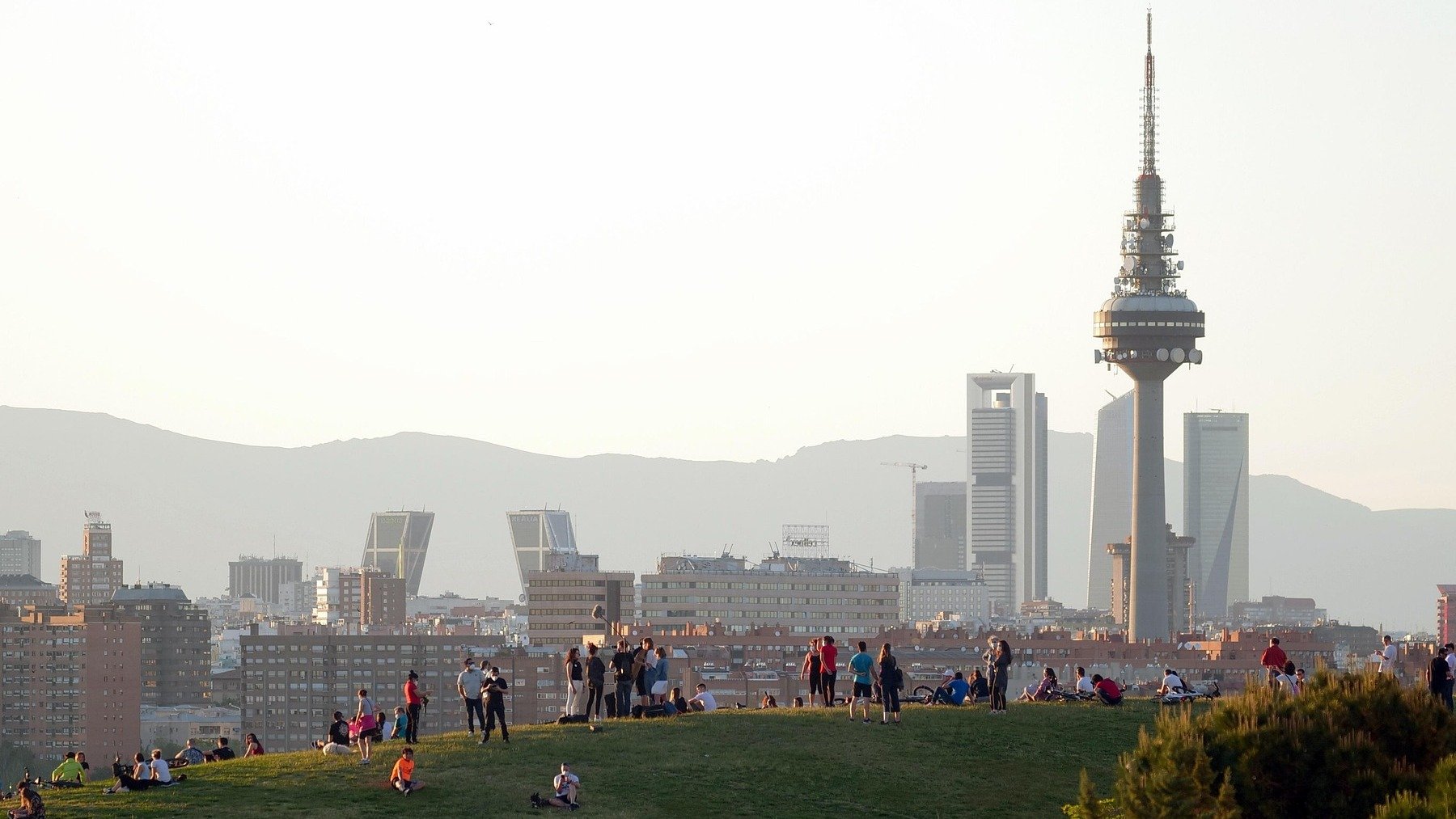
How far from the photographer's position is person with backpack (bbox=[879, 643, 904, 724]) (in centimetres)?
5578

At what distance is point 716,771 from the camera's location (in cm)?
5178

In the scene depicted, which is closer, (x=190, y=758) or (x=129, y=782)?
(x=129, y=782)

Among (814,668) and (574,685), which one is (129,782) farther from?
(814,668)

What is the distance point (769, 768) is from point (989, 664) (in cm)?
835

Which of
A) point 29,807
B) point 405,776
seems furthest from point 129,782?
point 405,776

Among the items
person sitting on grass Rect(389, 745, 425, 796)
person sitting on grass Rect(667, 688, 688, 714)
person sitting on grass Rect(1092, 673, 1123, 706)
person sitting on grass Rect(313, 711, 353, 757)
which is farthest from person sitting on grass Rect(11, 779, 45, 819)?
person sitting on grass Rect(1092, 673, 1123, 706)

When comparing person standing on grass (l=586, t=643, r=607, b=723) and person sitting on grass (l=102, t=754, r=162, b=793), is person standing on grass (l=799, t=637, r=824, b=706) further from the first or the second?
person sitting on grass (l=102, t=754, r=162, b=793)

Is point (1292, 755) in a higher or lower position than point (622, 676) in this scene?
lower

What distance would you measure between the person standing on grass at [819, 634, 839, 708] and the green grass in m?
1.08

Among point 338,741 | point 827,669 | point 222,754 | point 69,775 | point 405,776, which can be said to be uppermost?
point 827,669

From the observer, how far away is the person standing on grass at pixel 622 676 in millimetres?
56844

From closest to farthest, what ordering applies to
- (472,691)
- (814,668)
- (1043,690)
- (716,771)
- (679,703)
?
1. (716,771)
2. (472,691)
3. (814,668)
4. (679,703)
5. (1043,690)

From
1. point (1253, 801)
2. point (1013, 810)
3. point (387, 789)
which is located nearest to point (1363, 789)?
point (1253, 801)

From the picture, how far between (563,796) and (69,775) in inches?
513
